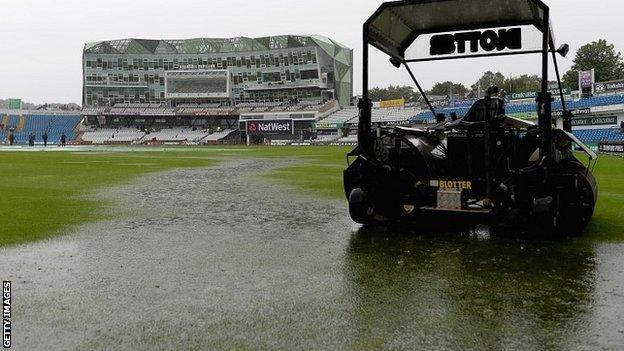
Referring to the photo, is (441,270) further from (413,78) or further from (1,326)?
(413,78)

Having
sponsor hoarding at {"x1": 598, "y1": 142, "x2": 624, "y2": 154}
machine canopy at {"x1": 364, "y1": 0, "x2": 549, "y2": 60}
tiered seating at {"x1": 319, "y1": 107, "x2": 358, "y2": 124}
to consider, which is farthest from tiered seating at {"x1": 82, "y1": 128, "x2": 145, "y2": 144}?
machine canopy at {"x1": 364, "y1": 0, "x2": 549, "y2": 60}

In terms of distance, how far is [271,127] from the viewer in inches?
3561

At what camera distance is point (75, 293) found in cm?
451

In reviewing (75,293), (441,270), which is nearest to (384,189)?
(441,270)

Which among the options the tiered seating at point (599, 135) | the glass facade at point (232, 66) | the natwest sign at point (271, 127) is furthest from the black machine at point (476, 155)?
the glass facade at point (232, 66)

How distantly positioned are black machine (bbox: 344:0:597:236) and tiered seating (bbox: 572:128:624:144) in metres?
46.8

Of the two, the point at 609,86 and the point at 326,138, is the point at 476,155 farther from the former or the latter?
the point at 326,138

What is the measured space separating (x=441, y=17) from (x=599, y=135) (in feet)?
169

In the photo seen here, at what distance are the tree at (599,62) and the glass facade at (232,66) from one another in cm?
4179

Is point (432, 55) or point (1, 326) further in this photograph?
point (432, 55)

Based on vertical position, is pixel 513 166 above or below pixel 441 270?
above

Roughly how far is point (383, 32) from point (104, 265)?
5.48 metres

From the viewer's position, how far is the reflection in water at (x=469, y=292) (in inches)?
136

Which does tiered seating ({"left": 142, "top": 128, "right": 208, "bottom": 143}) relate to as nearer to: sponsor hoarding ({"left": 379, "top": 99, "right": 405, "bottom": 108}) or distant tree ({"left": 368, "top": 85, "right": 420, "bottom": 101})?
sponsor hoarding ({"left": 379, "top": 99, "right": 405, "bottom": 108})
